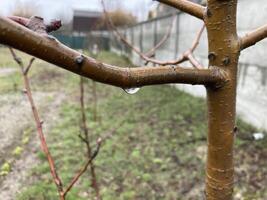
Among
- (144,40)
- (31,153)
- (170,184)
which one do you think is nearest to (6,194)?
(31,153)

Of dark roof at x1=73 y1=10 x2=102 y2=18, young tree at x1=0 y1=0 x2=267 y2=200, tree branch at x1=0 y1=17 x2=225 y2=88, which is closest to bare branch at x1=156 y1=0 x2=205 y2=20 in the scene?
young tree at x1=0 y1=0 x2=267 y2=200

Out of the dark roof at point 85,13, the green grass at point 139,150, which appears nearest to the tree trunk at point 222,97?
the green grass at point 139,150

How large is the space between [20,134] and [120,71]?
4.78 meters

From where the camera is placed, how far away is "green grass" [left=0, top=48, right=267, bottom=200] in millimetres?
3229

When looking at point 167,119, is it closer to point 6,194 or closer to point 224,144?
point 6,194

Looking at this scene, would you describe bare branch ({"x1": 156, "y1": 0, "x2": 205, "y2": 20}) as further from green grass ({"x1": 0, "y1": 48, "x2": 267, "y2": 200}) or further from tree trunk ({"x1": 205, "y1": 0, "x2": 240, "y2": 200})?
green grass ({"x1": 0, "y1": 48, "x2": 267, "y2": 200})

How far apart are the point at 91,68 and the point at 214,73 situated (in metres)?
0.21

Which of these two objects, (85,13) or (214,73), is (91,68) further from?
(85,13)

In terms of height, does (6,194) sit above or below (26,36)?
below

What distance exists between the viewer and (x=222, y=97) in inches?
21.8

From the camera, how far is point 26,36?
35 cm

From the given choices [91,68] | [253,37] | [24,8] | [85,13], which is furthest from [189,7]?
[85,13]

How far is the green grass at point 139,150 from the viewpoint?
10.6 ft

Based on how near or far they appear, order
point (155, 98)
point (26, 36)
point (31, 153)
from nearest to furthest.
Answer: point (26, 36) < point (31, 153) < point (155, 98)
